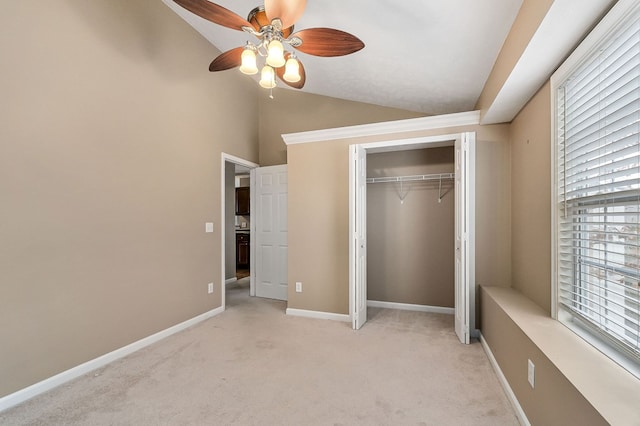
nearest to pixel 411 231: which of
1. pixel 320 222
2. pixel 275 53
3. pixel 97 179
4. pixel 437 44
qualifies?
pixel 320 222

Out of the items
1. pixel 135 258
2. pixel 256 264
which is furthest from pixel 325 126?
pixel 135 258

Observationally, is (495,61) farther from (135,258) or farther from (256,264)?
(256,264)

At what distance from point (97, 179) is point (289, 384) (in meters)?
2.28

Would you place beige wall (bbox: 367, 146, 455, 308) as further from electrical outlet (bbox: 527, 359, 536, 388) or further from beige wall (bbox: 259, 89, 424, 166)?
electrical outlet (bbox: 527, 359, 536, 388)

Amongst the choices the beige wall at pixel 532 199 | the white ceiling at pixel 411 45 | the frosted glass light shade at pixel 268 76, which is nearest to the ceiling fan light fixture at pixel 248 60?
the frosted glass light shade at pixel 268 76

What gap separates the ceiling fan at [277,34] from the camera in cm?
177

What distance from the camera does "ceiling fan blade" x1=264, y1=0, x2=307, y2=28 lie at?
5.59 ft

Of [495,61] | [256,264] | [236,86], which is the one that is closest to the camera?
[495,61]

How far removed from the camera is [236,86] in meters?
4.26

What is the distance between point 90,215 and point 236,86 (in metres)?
2.71

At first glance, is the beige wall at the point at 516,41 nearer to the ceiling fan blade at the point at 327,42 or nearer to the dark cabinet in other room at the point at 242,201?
the ceiling fan blade at the point at 327,42

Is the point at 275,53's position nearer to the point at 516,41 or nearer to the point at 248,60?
the point at 248,60

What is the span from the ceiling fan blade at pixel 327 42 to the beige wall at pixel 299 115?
224cm

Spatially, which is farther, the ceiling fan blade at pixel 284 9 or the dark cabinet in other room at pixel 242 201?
the dark cabinet in other room at pixel 242 201
